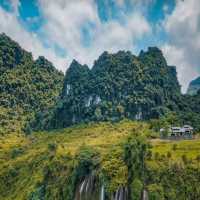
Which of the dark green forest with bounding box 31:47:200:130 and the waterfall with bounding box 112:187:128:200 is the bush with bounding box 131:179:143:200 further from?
the dark green forest with bounding box 31:47:200:130

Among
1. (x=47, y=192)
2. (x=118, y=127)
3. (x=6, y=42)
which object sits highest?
(x=6, y=42)

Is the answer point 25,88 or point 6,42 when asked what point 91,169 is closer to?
point 25,88

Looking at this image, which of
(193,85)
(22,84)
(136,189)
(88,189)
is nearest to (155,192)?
(136,189)

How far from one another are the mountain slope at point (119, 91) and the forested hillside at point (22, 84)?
10647mm

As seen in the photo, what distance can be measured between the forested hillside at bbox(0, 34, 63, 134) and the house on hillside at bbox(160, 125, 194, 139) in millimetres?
58633

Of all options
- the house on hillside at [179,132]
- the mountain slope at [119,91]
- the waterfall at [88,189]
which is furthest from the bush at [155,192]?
the mountain slope at [119,91]

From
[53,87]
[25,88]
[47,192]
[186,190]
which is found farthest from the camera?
[53,87]

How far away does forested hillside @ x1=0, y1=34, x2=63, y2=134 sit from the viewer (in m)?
119

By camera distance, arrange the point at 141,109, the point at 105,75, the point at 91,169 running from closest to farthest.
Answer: the point at 91,169 → the point at 141,109 → the point at 105,75

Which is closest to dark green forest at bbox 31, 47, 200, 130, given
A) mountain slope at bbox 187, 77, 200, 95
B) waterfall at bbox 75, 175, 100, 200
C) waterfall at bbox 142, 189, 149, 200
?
waterfall at bbox 75, 175, 100, 200

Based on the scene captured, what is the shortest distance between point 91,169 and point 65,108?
181 feet

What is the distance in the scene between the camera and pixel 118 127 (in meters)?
86.0

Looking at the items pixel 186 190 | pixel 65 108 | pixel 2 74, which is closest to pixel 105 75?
pixel 65 108

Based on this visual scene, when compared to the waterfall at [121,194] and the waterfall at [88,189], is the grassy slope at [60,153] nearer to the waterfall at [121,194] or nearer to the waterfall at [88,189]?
the waterfall at [121,194]
